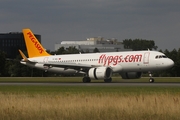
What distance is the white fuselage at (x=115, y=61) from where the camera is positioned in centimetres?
6316

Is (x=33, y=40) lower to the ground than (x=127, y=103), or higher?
higher

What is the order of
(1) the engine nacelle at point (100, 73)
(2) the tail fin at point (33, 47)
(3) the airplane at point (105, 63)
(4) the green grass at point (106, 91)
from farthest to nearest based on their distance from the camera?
(2) the tail fin at point (33, 47), (1) the engine nacelle at point (100, 73), (3) the airplane at point (105, 63), (4) the green grass at point (106, 91)

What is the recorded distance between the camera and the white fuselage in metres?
63.2

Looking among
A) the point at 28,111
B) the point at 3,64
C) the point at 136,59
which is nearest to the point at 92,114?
the point at 28,111

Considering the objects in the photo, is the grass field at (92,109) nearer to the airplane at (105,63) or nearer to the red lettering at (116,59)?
the airplane at (105,63)

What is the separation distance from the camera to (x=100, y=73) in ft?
210

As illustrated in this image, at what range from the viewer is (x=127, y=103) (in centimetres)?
2562

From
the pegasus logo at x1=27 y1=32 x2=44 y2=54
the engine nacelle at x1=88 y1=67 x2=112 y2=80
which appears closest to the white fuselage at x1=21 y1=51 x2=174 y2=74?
the engine nacelle at x1=88 y1=67 x2=112 y2=80

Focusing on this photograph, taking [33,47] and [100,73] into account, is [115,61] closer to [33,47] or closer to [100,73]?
[100,73]

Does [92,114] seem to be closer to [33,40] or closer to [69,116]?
[69,116]

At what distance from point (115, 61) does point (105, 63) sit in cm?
192

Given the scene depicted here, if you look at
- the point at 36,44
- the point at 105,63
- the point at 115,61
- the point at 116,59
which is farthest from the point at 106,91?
the point at 36,44

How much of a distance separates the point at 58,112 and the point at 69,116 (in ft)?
3.83

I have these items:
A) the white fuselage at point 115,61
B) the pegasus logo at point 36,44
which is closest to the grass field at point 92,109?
the white fuselage at point 115,61
